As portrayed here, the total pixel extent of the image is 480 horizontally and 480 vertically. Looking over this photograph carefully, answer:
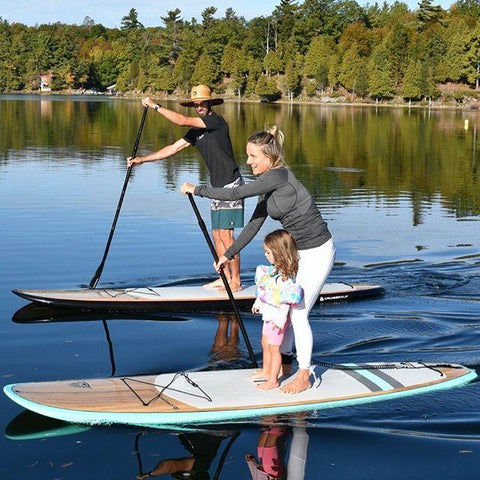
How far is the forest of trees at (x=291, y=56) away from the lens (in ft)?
387

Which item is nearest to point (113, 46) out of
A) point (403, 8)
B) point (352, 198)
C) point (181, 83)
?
point (181, 83)

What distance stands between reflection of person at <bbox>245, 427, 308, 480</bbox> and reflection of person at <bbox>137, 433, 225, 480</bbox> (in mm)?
308

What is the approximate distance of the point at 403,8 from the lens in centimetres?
18488

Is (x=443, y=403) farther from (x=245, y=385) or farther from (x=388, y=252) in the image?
(x=388, y=252)

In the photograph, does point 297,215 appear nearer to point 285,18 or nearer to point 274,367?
point 274,367

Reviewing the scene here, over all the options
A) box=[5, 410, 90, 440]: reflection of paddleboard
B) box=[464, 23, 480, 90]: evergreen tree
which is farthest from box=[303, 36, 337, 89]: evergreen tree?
box=[5, 410, 90, 440]: reflection of paddleboard

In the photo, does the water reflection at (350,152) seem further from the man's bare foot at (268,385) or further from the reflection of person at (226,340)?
the man's bare foot at (268,385)

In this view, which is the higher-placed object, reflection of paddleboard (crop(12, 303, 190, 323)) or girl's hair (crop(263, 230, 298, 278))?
girl's hair (crop(263, 230, 298, 278))

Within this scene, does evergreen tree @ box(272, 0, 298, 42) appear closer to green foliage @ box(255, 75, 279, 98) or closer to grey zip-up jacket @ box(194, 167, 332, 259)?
Answer: green foliage @ box(255, 75, 279, 98)

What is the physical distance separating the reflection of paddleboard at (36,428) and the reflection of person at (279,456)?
56.0 inches

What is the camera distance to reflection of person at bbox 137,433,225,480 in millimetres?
6414

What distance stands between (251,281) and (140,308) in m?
2.29

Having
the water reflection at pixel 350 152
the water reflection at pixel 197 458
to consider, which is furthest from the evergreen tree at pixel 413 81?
the water reflection at pixel 197 458

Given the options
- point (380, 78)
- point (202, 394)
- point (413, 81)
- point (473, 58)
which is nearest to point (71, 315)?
point (202, 394)
